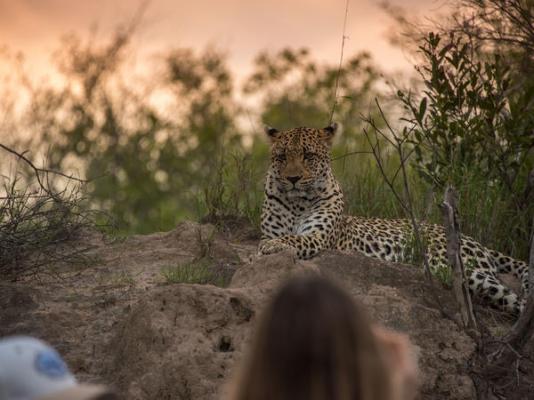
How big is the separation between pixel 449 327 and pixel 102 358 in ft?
8.11

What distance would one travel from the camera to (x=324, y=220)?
36.0 ft

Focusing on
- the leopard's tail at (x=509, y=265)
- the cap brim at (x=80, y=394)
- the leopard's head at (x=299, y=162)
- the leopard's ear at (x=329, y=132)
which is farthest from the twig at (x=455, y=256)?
the cap brim at (x=80, y=394)

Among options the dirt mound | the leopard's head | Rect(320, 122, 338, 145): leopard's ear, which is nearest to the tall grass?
the leopard's head

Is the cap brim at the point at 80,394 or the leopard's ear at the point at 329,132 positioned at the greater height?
the leopard's ear at the point at 329,132

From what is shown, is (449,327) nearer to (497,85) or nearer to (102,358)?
(102,358)

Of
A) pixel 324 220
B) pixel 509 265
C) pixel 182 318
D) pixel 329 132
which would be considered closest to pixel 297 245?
pixel 324 220

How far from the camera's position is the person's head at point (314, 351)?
257 centimetres

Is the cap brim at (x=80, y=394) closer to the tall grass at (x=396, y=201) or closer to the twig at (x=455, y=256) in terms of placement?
the twig at (x=455, y=256)

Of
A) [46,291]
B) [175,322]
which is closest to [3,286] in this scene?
[46,291]

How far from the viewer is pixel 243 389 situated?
2635 millimetres

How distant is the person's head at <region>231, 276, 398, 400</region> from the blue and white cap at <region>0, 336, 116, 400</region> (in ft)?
1.48

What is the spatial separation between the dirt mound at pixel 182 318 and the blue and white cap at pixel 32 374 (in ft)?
14.5

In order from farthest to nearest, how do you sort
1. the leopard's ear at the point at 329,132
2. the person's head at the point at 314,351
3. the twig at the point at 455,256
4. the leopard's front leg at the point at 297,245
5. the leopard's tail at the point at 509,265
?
the leopard's ear at the point at 329,132 < the leopard's tail at the point at 509,265 < the leopard's front leg at the point at 297,245 < the twig at the point at 455,256 < the person's head at the point at 314,351

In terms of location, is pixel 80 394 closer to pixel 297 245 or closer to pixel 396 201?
pixel 297 245
